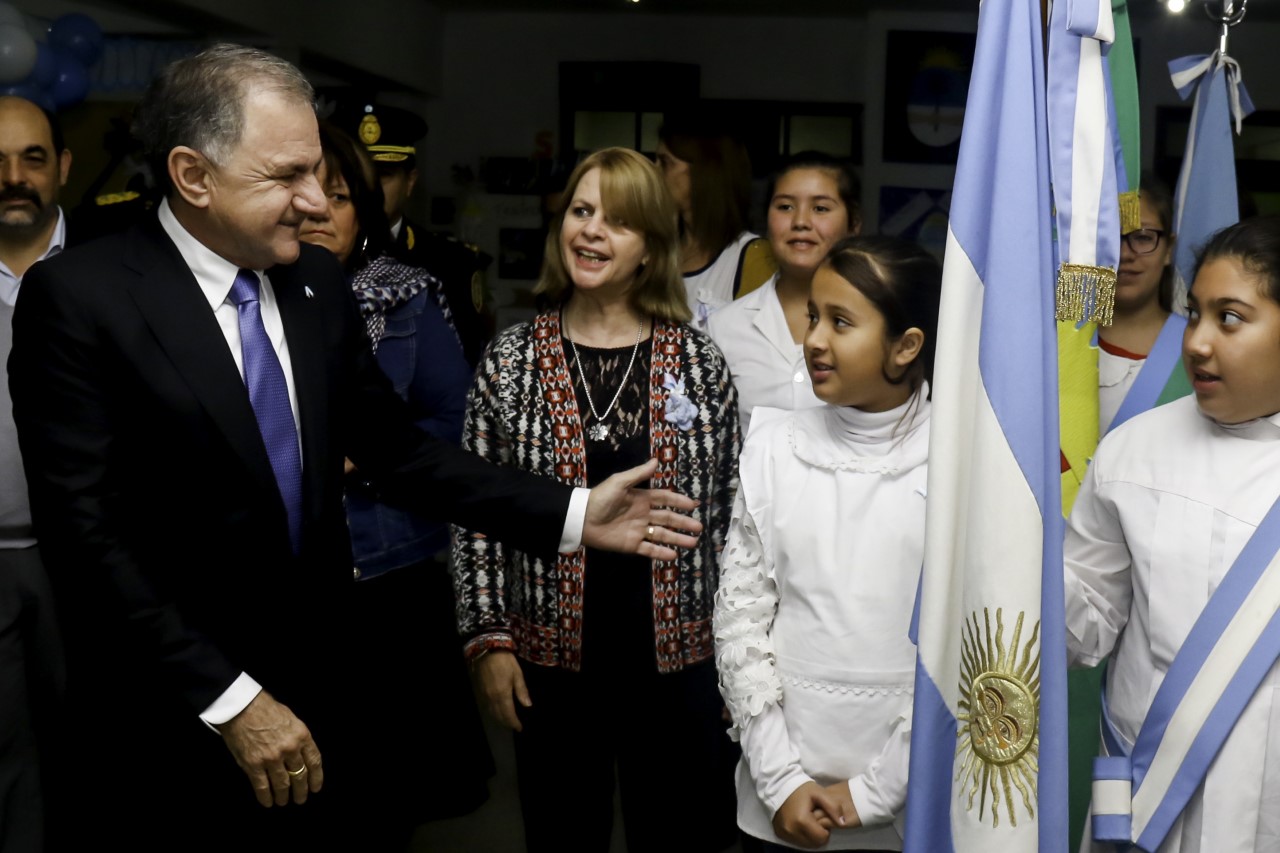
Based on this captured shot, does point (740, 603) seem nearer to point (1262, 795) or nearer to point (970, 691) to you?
point (970, 691)

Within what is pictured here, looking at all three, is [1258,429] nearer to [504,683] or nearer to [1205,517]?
[1205,517]

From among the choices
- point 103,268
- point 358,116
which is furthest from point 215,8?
point 103,268

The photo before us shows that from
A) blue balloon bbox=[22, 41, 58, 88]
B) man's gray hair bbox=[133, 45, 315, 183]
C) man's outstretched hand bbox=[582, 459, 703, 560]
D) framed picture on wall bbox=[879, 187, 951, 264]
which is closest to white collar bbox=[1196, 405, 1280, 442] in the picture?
man's outstretched hand bbox=[582, 459, 703, 560]

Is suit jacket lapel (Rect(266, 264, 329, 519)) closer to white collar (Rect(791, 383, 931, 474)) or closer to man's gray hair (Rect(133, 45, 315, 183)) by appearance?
man's gray hair (Rect(133, 45, 315, 183))

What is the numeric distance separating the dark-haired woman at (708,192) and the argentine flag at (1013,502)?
2116 millimetres

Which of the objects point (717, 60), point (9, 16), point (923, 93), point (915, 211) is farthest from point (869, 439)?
point (717, 60)

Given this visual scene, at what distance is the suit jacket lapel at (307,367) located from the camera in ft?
6.17

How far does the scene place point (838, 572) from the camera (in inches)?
77.4

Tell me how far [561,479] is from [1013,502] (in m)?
1.07

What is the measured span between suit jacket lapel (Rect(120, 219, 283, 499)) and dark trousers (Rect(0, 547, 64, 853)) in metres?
1.06

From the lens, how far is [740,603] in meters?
2.01

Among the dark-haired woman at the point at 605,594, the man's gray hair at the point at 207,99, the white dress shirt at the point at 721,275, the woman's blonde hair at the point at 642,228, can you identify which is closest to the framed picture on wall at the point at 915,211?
the white dress shirt at the point at 721,275

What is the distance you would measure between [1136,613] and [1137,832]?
0.89ft

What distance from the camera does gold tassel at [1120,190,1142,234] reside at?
5.35 feet
